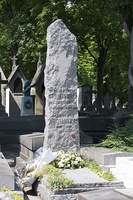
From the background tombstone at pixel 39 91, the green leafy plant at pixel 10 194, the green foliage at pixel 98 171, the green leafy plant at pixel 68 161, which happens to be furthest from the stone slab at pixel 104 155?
the background tombstone at pixel 39 91

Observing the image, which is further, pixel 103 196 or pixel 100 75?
pixel 100 75

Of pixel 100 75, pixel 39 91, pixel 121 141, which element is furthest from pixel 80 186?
pixel 100 75

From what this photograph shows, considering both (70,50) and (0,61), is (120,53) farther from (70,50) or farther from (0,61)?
(70,50)

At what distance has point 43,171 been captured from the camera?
8039 mm

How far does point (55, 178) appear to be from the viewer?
7.33 metres

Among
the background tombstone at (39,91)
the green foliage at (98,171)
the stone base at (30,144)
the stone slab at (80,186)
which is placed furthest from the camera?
the background tombstone at (39,91)

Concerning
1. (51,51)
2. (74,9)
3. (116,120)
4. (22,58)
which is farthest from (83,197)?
(22,58)

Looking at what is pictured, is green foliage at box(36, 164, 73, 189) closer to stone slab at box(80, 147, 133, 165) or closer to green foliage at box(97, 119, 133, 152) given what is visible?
stone slab at box(80, 147, 133, 165)

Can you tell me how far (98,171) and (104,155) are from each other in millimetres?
1172

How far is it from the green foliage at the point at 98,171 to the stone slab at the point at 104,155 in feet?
0.78

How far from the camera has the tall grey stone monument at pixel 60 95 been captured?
964 centimetres

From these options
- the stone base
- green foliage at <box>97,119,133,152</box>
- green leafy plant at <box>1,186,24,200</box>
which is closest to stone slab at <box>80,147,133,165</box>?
green foliage at <box>97,119,133,152</box>

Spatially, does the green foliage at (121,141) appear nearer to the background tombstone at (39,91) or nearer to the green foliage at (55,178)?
the green foliage at (55,178)

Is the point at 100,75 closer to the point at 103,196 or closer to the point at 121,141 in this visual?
the point at 121,141
